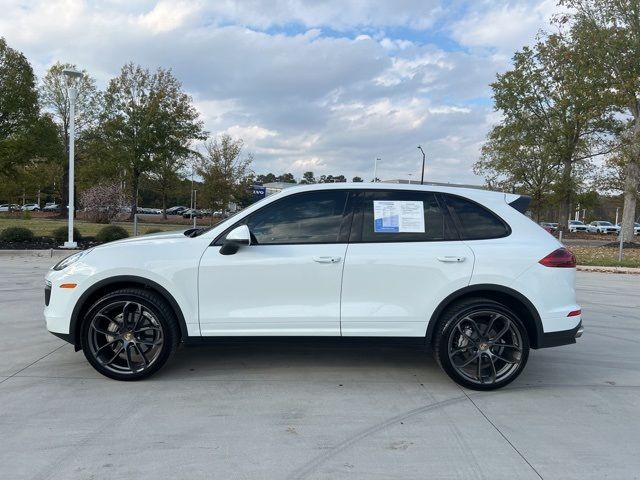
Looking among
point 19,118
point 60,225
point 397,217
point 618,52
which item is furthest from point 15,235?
point 618,52

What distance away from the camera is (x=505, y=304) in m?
4.52

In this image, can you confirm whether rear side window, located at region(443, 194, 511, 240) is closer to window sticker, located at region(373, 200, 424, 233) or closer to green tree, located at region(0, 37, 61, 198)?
window sticker, located at region(373, 200, 424, 233)

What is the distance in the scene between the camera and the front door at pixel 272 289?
14.2ft

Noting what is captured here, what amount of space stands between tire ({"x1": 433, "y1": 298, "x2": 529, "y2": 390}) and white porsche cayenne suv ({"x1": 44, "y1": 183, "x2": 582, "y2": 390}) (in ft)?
0.04

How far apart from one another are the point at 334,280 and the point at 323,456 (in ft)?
4.90

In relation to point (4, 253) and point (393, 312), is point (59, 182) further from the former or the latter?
point (393, 312)

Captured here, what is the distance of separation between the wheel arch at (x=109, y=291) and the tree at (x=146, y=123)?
108ft

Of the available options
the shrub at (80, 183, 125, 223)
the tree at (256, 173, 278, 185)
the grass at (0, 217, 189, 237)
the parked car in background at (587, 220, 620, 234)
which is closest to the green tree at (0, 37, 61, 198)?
the shrub at (80, 183, 125, 223)

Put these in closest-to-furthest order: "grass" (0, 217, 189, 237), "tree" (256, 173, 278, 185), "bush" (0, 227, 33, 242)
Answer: "bush" (0, 227, 33, 242) → "grass" (0, 217, 189, 237) → "tree" (256, 173, 278, 185)

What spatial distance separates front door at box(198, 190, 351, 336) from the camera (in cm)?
433

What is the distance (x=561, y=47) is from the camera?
85.6ft

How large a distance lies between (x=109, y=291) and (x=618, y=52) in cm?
2624

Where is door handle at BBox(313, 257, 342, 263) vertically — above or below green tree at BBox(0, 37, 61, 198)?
below

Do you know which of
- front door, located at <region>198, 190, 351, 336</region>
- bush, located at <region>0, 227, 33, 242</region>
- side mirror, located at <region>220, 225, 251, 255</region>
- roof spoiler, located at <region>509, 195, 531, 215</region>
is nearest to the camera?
side mirror, located at <region>220, 225, 251, 255</region>
